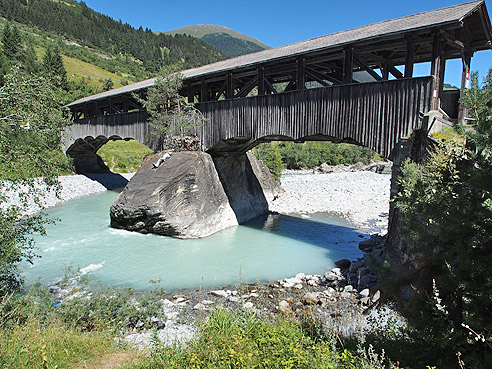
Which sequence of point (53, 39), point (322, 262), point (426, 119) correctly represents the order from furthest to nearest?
point (53, 39), point (322, 262), point (426, 119)

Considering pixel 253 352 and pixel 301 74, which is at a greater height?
pixel 301 74

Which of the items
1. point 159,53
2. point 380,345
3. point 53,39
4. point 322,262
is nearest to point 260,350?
point 380,345

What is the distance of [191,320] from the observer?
20.5 feet

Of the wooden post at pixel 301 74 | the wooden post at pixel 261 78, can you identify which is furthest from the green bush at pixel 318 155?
the wooden post at pixel 301 74

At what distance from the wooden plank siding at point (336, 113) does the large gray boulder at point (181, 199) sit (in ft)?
6.02

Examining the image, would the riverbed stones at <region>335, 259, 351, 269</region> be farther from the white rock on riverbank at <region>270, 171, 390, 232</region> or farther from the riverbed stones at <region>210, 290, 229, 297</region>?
the white rock on riverbank at <region>270, 171, 390, 232</region>

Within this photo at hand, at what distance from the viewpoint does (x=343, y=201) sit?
19.4 m

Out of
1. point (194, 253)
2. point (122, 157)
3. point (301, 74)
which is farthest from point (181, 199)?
point (122, 157)

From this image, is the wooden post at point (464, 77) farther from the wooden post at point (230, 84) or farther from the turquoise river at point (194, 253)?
the wooden post at point (230, 84)

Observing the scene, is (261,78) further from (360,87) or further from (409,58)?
(409,58)

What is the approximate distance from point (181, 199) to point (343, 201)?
11053mm

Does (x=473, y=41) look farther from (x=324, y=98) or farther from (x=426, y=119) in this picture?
(x=324, y=98)

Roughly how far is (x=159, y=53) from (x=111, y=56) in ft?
52.2

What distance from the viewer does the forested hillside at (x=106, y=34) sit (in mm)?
87688
